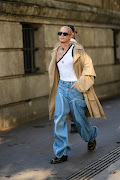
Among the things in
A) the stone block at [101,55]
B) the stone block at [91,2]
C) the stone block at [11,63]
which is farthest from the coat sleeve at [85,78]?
the stone block at [101,55]

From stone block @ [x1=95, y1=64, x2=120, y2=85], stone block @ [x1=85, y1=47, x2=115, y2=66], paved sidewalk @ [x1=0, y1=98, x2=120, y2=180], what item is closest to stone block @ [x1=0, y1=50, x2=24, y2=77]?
paved sidewalk @ [x1=0, y1=98, x2=120, y2=180]

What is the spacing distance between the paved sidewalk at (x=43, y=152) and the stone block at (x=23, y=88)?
0.70 meters

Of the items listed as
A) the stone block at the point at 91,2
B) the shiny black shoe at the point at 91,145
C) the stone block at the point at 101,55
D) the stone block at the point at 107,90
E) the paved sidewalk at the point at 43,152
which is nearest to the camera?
the paved sidewalk at the point at 43,152

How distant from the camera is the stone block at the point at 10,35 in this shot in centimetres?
903

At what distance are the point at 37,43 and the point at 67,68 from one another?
499cm

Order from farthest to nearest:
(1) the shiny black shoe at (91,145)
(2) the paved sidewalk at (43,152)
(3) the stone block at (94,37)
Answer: (3) the stone block at (94,37), (1) the shiny black shoe at (91,145), (2) the paved sidewalk at (43,152)

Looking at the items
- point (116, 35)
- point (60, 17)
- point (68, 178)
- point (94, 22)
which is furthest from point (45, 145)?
point (116, 35)

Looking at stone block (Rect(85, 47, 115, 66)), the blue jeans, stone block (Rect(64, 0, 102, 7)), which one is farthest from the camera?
stone block (Rect(85, 47, 115, 66))

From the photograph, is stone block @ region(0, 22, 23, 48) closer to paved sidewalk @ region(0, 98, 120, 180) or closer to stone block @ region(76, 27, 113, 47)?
paved sidewalk @ region(0, 98, 120, 180)

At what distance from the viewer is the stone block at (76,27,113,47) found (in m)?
12.4

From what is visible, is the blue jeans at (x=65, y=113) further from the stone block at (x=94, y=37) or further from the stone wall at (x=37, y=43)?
the stone block at (x=94, y=37)

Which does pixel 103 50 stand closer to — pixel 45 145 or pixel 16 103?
pixel 16 103

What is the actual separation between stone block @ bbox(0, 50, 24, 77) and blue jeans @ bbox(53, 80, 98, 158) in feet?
11.0

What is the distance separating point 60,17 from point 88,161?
6.06 metres
